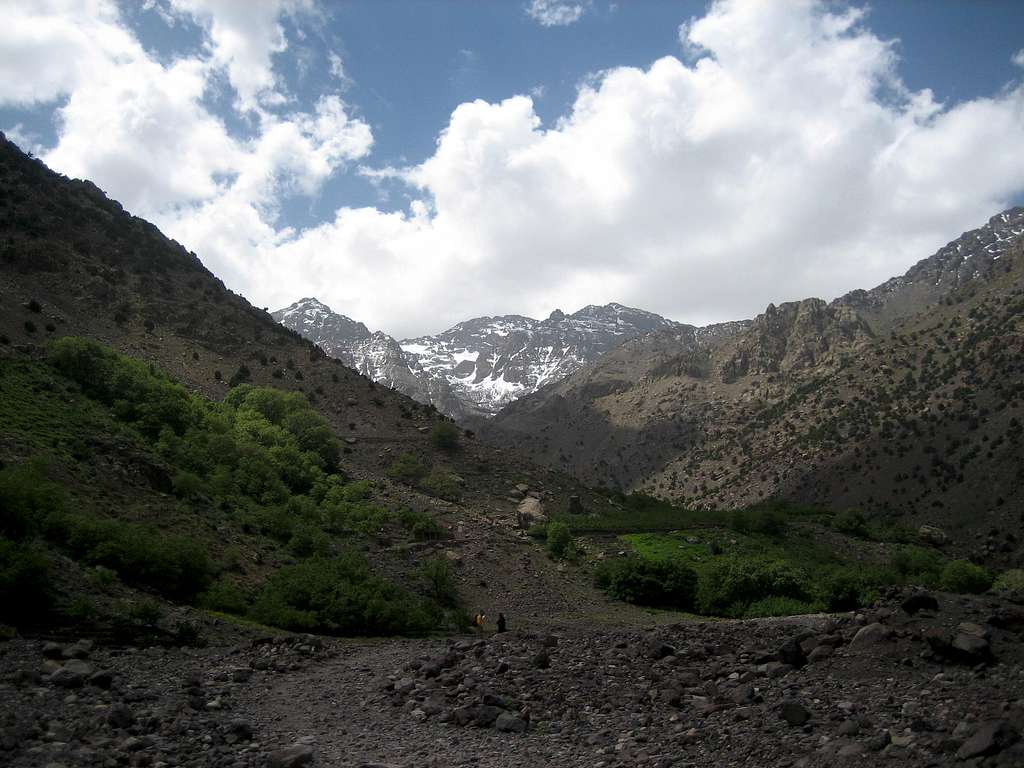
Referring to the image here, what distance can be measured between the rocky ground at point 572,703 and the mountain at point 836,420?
7404 cm

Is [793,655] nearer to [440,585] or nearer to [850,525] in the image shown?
[440,585]

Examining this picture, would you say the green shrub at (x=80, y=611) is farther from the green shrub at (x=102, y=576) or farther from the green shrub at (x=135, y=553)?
the green shrub at (x=135, y=553)

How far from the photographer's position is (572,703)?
1341 cm

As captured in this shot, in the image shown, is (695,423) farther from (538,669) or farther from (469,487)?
(538,669)

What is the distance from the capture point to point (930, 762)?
791 centimetres

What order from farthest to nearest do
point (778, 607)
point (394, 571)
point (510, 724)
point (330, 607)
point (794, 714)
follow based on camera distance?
point (394, 571) < point (778, 607) < point (330, 607) < point (510, 724) < point (794, 714)

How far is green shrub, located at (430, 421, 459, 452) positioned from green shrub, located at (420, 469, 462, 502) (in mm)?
7213

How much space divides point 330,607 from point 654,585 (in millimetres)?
20065

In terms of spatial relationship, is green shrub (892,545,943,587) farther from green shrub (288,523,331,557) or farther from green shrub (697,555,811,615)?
green shrub (288,523,331,557)

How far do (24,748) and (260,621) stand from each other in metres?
15.2

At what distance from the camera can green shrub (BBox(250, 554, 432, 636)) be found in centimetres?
2442

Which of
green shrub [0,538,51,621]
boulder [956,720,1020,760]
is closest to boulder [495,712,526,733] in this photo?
boulder [956,720,1020,760]

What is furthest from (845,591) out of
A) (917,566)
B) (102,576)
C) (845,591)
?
(102,576)

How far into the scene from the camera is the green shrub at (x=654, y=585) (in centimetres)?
3916
